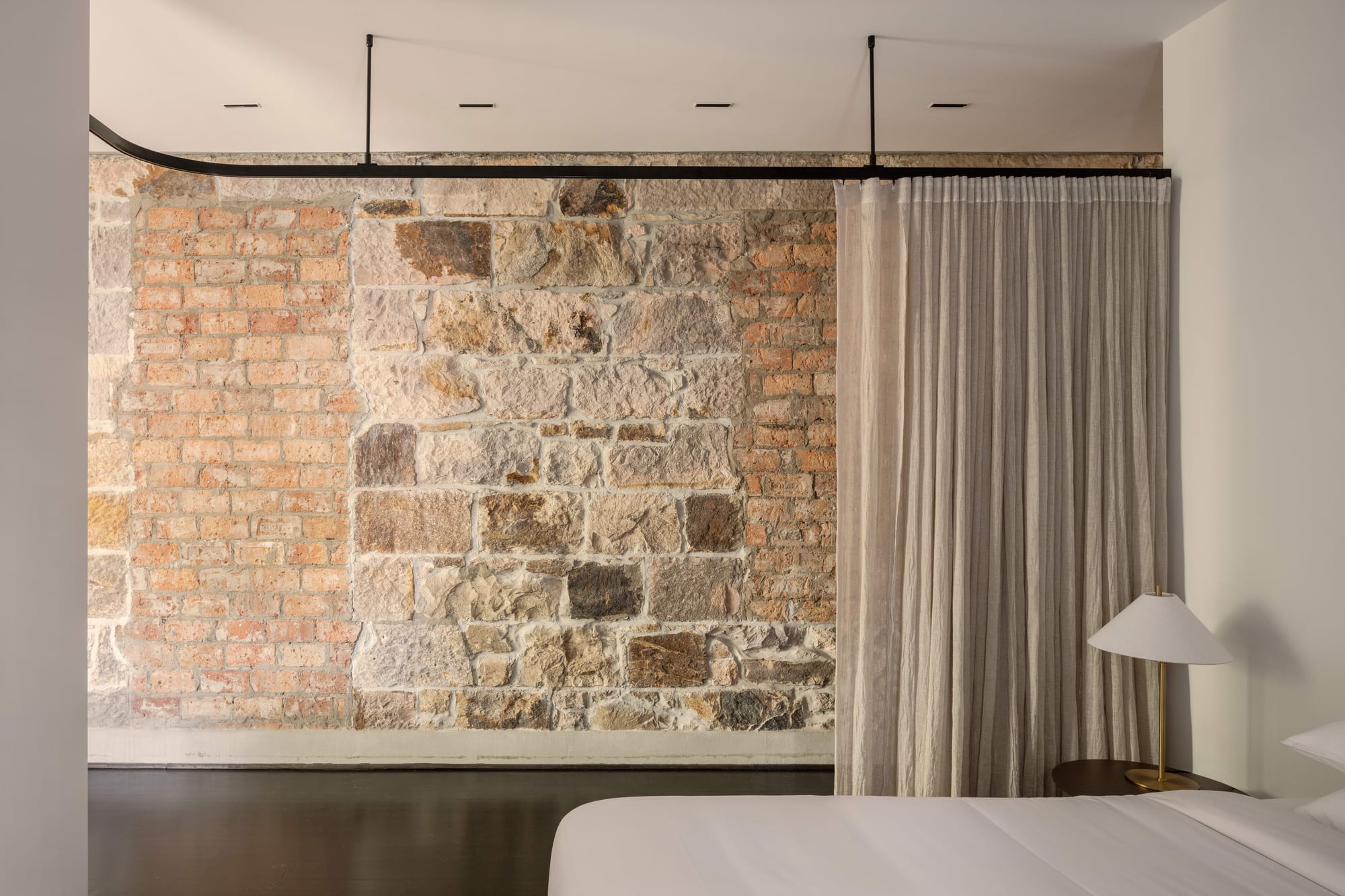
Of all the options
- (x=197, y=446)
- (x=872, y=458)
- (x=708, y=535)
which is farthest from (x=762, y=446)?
(x=197, y=446)

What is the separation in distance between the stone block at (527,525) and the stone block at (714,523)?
1.55ft

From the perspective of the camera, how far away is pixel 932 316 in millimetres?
2430

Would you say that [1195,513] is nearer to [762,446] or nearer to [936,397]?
[936,397]

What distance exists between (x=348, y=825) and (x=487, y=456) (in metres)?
1.48

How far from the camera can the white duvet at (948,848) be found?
1.45 meters

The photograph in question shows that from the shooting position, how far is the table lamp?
203 centimetres

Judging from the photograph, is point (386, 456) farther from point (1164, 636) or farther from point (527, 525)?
point (1164, 636)

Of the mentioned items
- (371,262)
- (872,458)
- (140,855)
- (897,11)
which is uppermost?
(897,11)

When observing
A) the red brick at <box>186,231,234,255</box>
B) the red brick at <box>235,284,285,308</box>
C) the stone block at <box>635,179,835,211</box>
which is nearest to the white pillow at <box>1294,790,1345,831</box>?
the stone block at <box>635,179,835,211</box>

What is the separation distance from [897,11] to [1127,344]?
1185 millimetres

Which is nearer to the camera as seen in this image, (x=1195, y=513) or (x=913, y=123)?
(x=1195, y=513)

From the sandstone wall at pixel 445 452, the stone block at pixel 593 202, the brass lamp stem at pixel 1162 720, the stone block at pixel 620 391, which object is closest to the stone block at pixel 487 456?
the sandstone wall at pixel 445 452

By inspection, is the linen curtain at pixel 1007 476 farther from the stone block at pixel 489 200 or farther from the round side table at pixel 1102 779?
the stone block at pixel 489 200

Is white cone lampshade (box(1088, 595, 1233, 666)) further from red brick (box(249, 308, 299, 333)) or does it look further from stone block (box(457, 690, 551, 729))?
red brick (box(249, 308, 299, 333))
